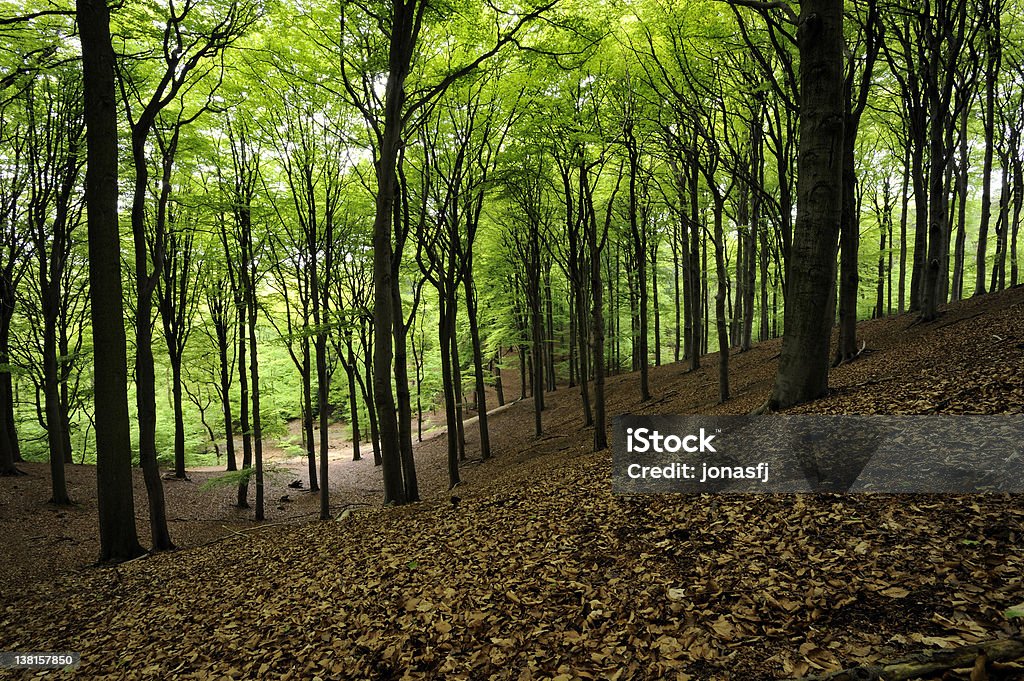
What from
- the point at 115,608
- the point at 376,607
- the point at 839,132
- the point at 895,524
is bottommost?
the point at 115,608

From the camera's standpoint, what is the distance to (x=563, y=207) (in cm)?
1823

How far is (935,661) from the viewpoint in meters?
2.02

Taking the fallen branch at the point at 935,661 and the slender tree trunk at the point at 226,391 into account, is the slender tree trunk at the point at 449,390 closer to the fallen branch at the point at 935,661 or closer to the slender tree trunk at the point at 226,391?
the slender tree trunk at the point at 226,391

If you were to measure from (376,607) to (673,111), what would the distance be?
35.0ft

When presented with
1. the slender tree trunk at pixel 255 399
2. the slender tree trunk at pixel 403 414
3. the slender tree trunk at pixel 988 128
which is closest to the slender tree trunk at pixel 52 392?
the slender tree trunk at pixel 255 399

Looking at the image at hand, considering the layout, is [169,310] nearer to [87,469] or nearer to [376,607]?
[87,469]

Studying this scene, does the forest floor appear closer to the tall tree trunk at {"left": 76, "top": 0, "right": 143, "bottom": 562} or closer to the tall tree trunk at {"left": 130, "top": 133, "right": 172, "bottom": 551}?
the tall tree trunk at {"left": 130, "top": 133, "right": 172, "bottom": 551}

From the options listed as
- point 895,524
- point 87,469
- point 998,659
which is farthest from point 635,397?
point 87,469

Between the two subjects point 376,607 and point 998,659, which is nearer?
point 998,659

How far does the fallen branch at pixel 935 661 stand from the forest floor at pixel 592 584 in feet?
0.42
